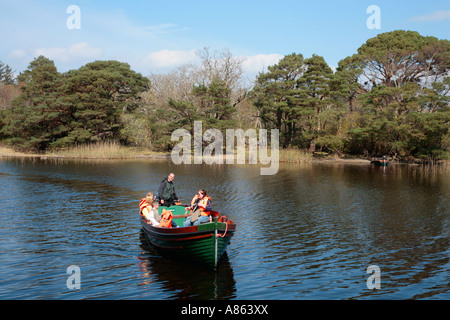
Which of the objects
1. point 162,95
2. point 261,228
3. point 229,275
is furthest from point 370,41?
point 229,275

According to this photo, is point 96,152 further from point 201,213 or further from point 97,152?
point 201,213

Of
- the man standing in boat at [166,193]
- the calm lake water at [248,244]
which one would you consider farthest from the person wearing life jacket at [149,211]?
the man standing in boat at [166,193]

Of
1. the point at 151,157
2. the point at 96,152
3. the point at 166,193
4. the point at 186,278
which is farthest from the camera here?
the point at 151,157

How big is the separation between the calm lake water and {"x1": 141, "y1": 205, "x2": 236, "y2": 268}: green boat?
14.0 inches

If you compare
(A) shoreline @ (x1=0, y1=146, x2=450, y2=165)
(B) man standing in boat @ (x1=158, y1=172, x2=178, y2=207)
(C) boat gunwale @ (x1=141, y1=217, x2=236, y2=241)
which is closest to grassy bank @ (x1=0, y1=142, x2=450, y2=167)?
(A) shoreline @ (x1=0, y1=146, x2=450, y2=165)

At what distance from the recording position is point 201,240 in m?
9.91

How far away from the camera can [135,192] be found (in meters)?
22.1

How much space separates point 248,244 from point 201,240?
284cm

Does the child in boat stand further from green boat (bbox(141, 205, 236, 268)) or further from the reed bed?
the reed bed

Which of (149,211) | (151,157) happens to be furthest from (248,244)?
(151,157)

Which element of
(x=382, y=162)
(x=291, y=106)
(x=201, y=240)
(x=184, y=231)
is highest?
(x=291, y=106)

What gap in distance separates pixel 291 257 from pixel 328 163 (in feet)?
110

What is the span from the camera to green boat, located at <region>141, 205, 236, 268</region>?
974cm

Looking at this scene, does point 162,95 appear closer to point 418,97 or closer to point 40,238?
point 418,97
